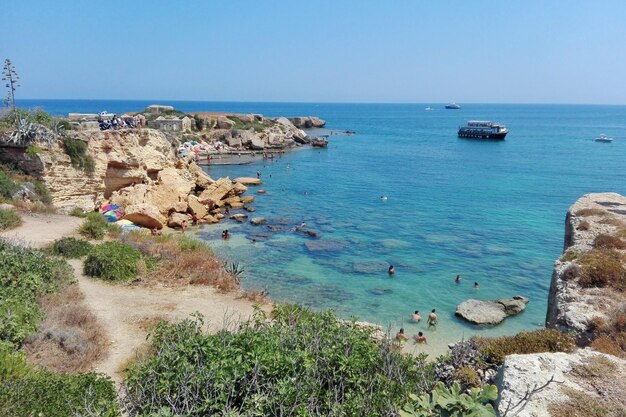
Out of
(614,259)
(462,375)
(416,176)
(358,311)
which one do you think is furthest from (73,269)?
(416,176)

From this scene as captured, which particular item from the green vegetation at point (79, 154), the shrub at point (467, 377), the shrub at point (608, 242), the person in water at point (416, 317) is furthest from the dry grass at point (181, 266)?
the shrub at point (608, 242)

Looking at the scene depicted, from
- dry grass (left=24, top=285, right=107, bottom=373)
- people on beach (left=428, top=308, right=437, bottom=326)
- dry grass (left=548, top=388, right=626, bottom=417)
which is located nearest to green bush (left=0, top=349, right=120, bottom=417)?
dry grass (left=24, top=285, right=107, bottom=373)

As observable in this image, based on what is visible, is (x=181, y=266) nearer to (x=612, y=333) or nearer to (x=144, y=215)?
(x=144, y=215)

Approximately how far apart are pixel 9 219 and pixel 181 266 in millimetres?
9502

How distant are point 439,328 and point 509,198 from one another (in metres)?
29.1

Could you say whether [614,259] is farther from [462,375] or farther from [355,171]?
[355,171]

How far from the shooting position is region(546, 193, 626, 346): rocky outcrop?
11094mm

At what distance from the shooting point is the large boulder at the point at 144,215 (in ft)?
92.5

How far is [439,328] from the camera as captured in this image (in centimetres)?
1862

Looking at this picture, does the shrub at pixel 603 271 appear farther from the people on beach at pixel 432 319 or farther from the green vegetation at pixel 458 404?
the green vegetation at pixel 458 404

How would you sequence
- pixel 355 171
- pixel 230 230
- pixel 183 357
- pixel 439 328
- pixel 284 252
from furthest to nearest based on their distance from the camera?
pixel 355 171 → pixel 230 230 → pixel 284 252 → pixel 439 328 → pixel 183 357

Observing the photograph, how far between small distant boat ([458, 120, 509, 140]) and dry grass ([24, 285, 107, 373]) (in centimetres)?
9537

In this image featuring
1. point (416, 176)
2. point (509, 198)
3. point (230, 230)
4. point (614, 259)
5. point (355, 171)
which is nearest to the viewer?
point (614, 259)

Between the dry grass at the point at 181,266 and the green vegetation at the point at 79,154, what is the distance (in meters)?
9.86
